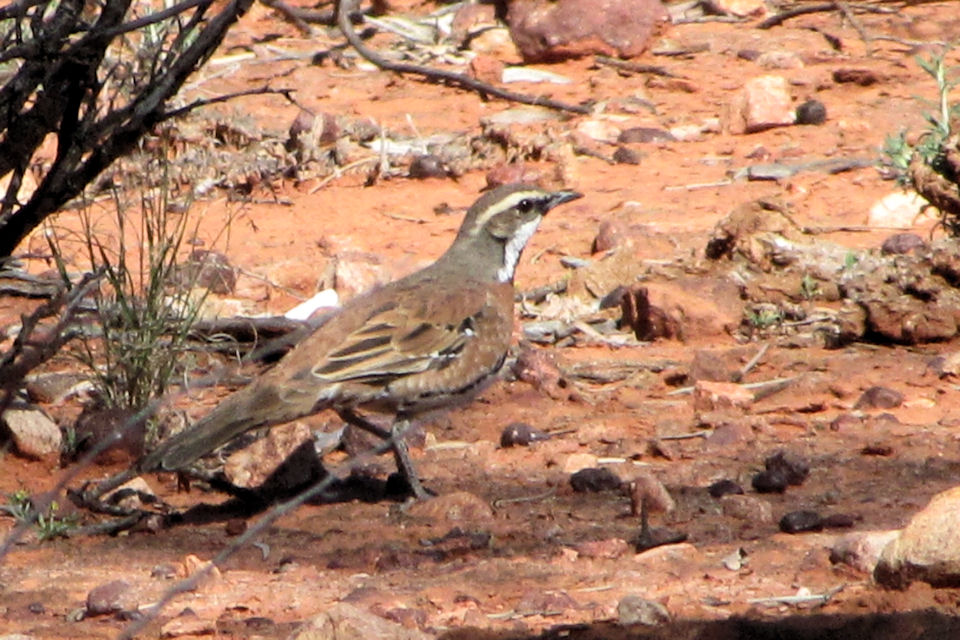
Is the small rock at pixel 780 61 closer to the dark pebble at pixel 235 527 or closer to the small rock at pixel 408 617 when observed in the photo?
the dark pebble at pixel 235 527

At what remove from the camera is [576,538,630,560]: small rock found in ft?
17.6

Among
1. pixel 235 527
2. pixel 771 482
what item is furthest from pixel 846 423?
pixel 235 527

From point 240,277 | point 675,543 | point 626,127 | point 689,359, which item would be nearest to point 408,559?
point 675,543

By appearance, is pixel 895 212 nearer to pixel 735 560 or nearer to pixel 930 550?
pixel 735 560

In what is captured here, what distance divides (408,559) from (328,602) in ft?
1.93

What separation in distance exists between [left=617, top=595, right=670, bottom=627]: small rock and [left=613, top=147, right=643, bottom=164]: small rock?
7.42 metres

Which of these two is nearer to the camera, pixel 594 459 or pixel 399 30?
pixel 594 459

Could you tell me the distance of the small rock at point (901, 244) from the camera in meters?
8.96

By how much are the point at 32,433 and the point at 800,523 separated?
352cm

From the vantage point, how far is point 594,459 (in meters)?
6.74

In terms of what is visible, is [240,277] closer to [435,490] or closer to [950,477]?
[435,490]

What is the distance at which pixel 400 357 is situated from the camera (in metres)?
6.92

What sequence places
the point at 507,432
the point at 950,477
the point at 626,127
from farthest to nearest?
the point at 626,127 < the point at 507,432 < the point at 950,477

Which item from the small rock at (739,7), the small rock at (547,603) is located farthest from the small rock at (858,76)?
the small rock at (547,603)
